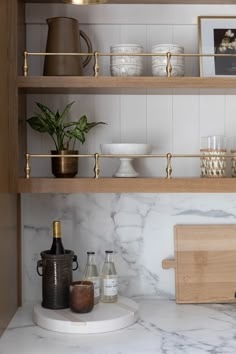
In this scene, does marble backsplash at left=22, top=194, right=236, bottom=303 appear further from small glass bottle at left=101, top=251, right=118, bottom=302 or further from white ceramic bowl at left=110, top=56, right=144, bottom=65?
white ceramic bowl at left=110, top=56, right=144, bottom=65

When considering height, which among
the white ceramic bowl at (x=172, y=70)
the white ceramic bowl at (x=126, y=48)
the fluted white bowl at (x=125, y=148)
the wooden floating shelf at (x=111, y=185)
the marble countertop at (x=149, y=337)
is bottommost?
the marble countertop at (x=149, y=337)

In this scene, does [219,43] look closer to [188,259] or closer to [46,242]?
[188,259]

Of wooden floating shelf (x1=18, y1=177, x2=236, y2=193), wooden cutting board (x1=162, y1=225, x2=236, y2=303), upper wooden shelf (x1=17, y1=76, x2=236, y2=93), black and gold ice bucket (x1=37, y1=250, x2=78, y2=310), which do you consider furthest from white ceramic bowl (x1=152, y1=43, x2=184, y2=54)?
black and gold ice bucket (x1=37, y1=250, x2=78, y2=310)

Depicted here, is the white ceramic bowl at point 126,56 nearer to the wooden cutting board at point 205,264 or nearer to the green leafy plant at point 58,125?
the green leafy plant at point 58,125

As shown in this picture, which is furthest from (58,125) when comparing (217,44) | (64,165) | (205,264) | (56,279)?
(205,264)

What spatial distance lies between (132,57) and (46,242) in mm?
705

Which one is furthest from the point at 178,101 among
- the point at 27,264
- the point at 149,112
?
the point at 27,264

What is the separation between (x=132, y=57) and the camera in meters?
1.67

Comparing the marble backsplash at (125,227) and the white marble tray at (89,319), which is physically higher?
the marble backsplash at (125,227)

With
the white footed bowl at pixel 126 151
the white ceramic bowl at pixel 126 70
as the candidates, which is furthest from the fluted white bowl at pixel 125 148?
the white ceramic bowl at pixel 126 70

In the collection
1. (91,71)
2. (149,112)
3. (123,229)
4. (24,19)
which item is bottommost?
(123,229)

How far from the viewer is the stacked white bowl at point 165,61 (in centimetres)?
168

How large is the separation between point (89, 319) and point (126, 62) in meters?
0.79

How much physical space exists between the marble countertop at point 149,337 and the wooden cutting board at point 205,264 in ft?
0.28
